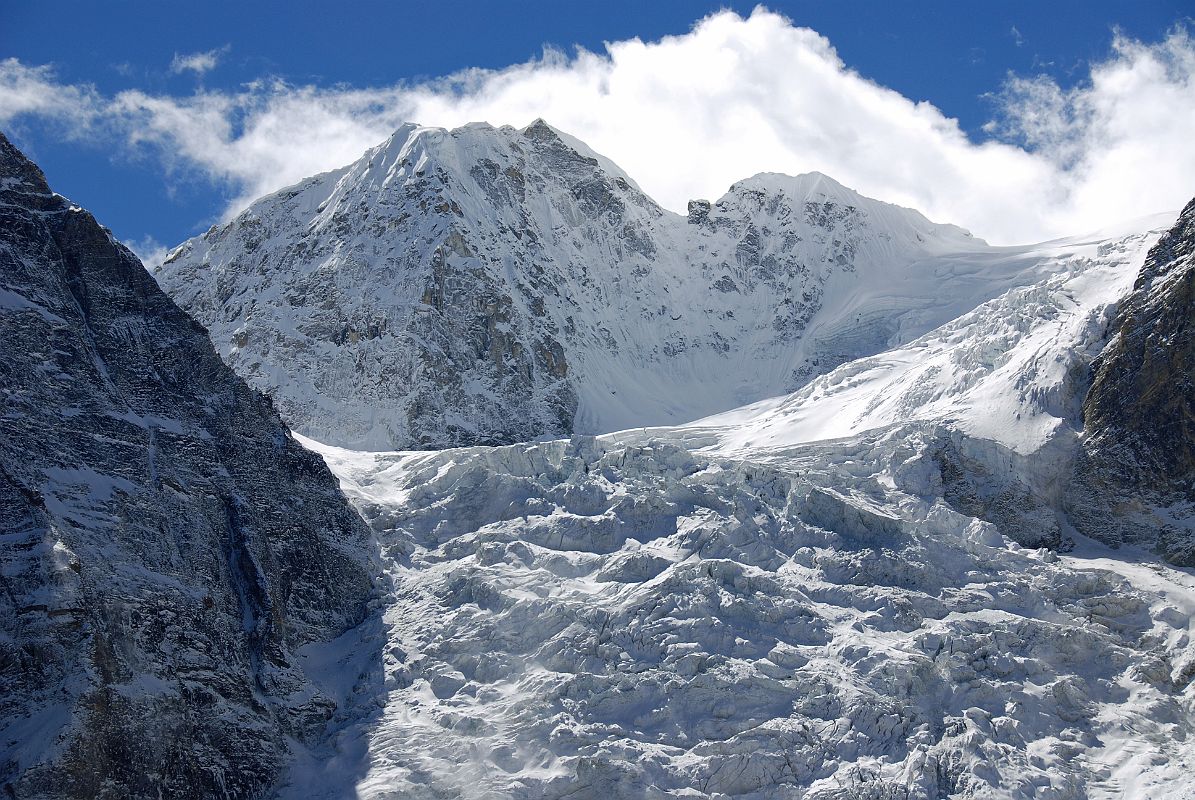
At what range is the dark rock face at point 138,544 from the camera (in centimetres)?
6072

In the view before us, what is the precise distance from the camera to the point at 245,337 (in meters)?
138

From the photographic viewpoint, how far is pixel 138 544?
69250mm

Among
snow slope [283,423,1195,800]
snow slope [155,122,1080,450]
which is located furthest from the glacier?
snow slope [155,122,1080,450]

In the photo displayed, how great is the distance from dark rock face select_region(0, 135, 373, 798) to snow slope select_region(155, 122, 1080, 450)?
4431 centimetres

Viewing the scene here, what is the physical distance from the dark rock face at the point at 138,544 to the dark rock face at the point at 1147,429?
157 ft

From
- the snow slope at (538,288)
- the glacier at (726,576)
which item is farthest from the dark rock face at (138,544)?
the snow slope at (538,288)

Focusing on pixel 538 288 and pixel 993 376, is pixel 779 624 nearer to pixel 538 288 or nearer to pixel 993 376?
pixel 993 376

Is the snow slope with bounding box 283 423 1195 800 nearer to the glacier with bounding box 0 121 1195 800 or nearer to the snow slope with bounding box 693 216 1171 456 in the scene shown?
the glacier with bounding box 0 121 1195 800

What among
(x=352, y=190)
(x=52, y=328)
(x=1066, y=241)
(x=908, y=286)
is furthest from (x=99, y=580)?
(x=1066, y=241)

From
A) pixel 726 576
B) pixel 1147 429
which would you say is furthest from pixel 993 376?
pixel 726 576

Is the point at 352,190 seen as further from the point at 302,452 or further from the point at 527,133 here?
the point at 302,452

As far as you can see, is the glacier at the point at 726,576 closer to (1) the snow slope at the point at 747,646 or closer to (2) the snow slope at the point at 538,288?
(1) the snow slope at the point at 747,646

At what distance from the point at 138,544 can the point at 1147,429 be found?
6293 cm

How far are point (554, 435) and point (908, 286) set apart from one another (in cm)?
5201
